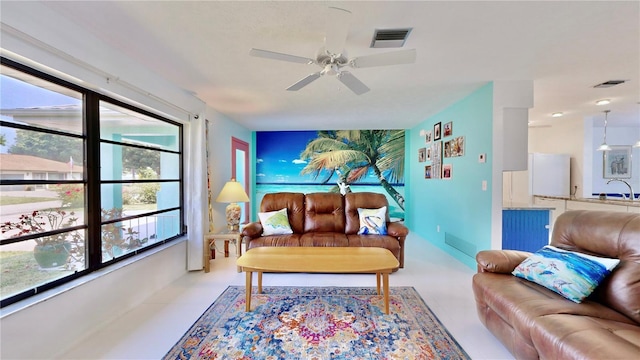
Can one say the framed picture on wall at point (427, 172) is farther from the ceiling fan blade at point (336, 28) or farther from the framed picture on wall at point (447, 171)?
the ceiling fan blade at point (336, 28)

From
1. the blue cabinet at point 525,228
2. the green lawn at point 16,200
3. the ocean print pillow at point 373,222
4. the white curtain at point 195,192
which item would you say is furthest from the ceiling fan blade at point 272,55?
the blue cabinet at point 525,228

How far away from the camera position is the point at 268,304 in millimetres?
2412

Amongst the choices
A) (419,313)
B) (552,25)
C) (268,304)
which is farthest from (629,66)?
(268,304)

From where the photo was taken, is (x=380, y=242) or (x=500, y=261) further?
(x=380, y=242)

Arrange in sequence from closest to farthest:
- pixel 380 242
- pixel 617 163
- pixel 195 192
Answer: pixel 380 242 < pixel 195 192 < pixel 617 163

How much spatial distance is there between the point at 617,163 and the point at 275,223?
709 centimetres

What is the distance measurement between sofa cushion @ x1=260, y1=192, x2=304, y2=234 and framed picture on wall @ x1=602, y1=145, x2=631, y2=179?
21.0 feet

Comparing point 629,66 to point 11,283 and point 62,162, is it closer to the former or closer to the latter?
point 62,162

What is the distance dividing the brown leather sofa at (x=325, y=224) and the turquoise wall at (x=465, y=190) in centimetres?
92

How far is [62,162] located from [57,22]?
952mm

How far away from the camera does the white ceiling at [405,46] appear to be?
5.55ft

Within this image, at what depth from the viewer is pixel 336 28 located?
5.11ft

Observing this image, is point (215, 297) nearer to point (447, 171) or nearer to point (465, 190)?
point (465, 190)

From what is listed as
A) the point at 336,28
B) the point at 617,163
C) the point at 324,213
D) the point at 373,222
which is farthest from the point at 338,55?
the point at 617,163
